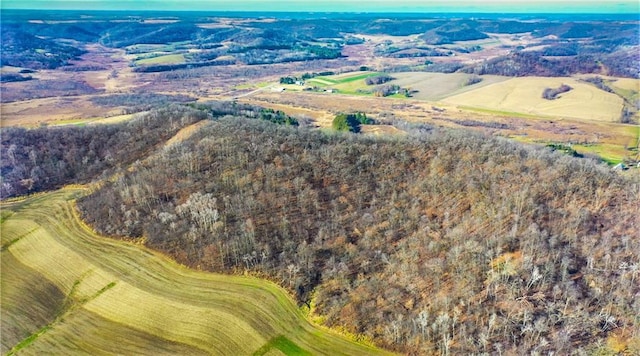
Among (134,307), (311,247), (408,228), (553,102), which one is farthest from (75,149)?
(553,102)

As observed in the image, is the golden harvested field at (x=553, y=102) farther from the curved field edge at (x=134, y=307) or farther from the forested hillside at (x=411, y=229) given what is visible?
the curved field edge at (x=134, y=307)

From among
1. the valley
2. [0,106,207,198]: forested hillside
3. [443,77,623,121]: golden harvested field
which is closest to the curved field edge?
the valley

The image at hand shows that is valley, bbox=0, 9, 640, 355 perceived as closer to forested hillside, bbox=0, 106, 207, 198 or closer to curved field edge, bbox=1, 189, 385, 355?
curved field edge, bbox=1, 189, 385, 355

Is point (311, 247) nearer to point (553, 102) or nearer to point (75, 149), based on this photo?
point (75, 149)

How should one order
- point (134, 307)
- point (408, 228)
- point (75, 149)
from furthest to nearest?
point (75, 149) < point (408, 228) < point (134, 307)

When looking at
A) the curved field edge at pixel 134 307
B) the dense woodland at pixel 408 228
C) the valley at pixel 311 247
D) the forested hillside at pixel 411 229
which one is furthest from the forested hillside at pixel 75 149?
the curved field edge at pixel 134 307
